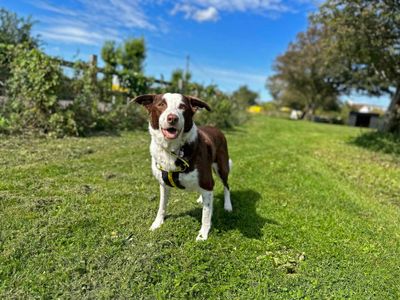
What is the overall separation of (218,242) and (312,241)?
3.98 feet

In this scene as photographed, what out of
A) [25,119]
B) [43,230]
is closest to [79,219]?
[43,230]

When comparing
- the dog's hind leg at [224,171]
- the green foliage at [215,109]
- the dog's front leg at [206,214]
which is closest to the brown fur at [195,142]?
the dog's front leg at [206,214]

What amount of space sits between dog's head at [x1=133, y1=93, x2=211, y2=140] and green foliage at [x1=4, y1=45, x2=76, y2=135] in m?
5.83

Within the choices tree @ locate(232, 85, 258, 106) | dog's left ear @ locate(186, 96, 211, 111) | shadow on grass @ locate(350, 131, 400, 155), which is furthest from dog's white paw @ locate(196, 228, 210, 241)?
tree @ locate(232, 85, 258, 106)

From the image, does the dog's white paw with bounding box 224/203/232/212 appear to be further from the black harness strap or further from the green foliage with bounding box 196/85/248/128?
the green foliage with bounding box 196/85/248/128

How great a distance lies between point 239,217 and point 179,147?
5.47 feet

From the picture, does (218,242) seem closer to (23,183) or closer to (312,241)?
(312,241)

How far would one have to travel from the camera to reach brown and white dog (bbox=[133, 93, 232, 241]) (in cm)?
321

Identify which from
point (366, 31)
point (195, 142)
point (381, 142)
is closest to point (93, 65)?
point (195, 142)

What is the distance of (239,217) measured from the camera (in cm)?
462

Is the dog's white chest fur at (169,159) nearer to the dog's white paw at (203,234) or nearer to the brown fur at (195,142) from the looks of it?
the brown fur at (195,142)

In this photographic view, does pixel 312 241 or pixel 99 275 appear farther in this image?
pixel 312 241

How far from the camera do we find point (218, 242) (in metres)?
3.79

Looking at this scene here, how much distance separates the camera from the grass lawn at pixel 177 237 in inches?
119
